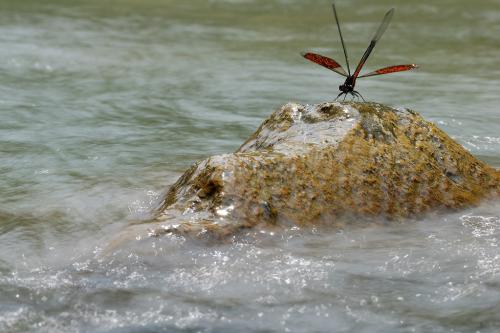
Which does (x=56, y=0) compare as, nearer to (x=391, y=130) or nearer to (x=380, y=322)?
(x=391, y=130)

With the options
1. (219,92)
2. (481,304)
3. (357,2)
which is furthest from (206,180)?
(357,2)

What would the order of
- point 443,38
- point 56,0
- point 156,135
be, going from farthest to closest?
point 56,0, point 443,38, point 156,135

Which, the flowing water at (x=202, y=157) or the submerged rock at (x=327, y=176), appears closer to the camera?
the flowing water at (x=202, y=157)

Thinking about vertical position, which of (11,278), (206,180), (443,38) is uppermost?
(443,38)

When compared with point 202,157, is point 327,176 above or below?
above

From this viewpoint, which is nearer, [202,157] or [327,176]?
[327,176]
